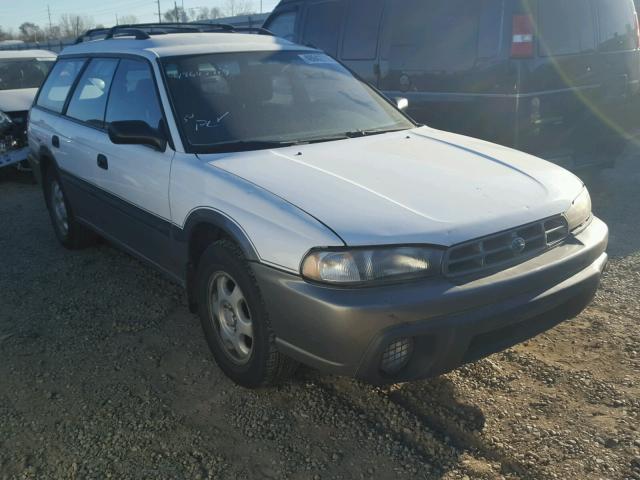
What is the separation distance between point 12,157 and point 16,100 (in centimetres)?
119

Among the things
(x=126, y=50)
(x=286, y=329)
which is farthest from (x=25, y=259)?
(x=286, y=329)

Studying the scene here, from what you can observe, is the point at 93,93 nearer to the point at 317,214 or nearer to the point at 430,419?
the point at 317,214

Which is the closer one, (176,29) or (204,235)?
(204,235)

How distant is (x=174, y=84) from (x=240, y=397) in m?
1.78

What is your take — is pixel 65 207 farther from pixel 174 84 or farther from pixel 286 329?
pixel 286 329

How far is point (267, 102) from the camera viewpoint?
3580mm

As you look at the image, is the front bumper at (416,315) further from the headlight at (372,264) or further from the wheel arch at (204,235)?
the wheel arch at (204,235)

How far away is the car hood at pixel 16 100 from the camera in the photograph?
8.31 metres

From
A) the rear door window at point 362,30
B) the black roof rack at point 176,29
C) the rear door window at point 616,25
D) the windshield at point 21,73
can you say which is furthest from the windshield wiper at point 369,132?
the windshield at point 21,73

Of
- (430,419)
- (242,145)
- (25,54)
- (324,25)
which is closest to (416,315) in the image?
(430,419)

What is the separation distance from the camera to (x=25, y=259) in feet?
16.4

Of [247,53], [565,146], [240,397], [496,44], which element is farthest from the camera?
[565,146]

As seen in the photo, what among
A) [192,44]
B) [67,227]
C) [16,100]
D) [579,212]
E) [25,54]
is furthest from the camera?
[25,54]

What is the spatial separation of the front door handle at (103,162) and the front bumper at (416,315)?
1.81 meters
